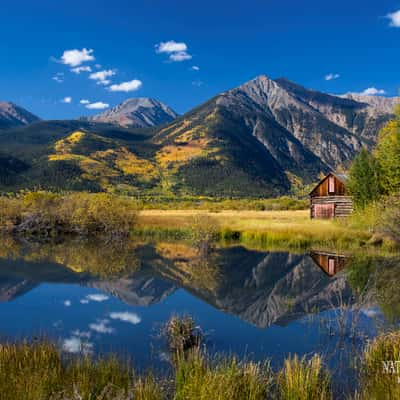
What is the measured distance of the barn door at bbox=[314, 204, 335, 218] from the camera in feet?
188

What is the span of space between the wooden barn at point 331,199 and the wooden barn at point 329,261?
2071 centimetres

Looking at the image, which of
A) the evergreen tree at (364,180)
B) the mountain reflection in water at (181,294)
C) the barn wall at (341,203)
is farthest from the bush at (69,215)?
the evergreen tree at (364,180)

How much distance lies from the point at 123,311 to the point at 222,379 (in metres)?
12.3

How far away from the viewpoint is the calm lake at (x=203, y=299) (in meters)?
13.7

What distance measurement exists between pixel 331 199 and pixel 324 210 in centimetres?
206

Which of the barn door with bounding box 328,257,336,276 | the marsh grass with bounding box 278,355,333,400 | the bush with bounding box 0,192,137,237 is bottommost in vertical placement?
the barn door with bounding box 328,257,336,276

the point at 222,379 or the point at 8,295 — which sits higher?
the point at 222,379

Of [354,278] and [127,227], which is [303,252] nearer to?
[354,278]

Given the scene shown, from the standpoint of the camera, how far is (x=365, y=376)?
31.6 ft

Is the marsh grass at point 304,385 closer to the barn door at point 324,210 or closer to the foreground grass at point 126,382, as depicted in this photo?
the foreground grass at point 126,382

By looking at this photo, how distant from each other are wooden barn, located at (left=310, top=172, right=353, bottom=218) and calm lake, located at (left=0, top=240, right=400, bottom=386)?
22.0 metres

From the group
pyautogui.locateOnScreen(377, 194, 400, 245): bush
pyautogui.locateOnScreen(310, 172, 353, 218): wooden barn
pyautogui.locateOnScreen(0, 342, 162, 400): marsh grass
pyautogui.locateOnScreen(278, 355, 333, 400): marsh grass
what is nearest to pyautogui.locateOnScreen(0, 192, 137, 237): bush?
pyautogui.locateOnScreen(310, 172, 353, 218): wooden barn

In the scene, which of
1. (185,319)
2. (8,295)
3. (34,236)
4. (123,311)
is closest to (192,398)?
(185,319)

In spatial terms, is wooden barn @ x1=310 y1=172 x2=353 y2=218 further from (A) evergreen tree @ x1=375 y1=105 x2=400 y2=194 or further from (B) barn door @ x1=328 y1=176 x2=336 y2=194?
(A) evergreen tree @ x1=375 y1=105 x2=400 y2=194
